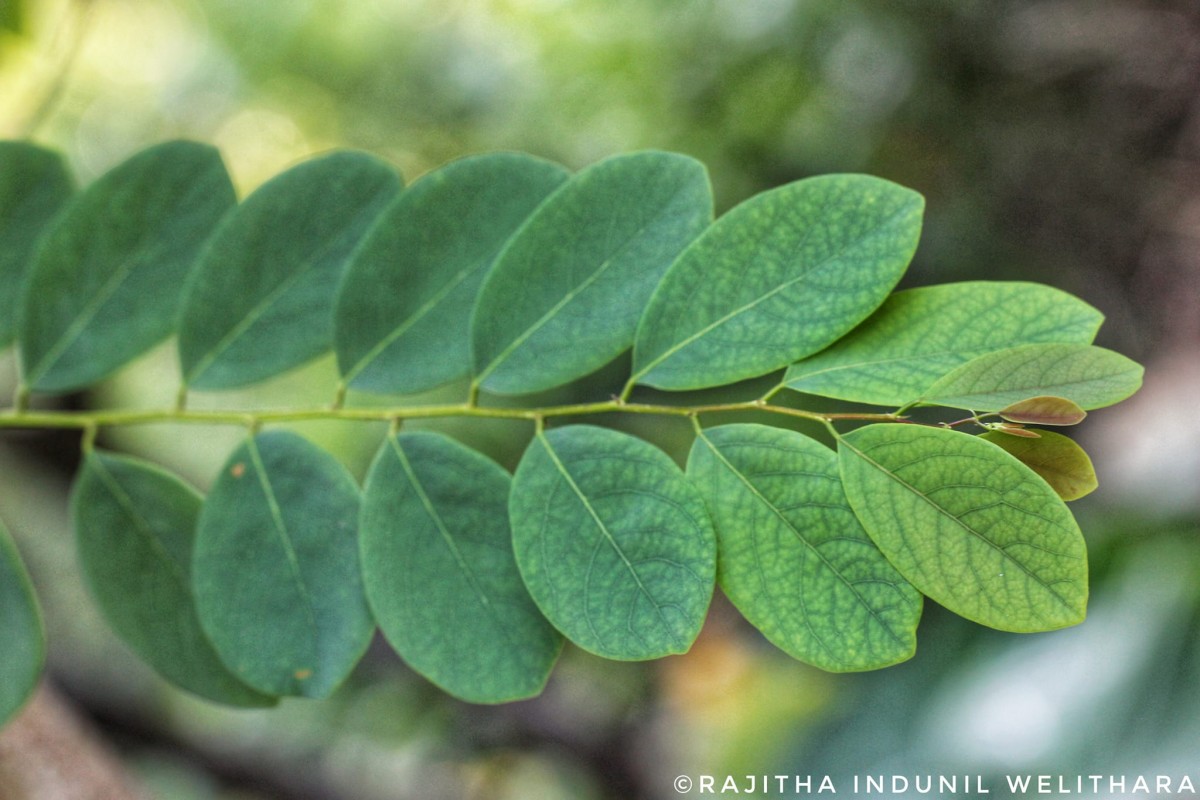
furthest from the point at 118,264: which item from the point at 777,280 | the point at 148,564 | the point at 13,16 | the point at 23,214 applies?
the point at 13,16

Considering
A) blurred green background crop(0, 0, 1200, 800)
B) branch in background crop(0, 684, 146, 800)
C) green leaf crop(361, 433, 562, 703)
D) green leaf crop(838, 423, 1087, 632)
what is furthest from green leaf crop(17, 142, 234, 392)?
blurred green background crop(0, 0, 1200, 800)

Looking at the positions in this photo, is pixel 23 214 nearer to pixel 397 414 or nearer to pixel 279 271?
pixel 279 271

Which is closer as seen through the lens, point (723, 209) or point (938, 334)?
point (938, 334)

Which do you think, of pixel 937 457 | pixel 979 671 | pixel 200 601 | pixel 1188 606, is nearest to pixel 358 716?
pixel 979 671

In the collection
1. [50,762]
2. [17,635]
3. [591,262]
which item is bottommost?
[50,762]

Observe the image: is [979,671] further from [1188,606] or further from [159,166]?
[159,166]

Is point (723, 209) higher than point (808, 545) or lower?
lower
